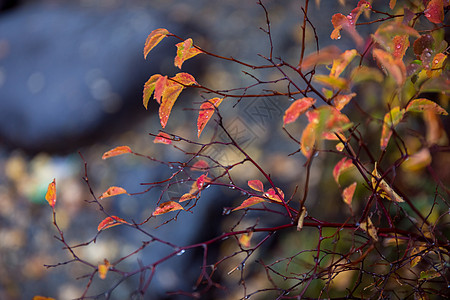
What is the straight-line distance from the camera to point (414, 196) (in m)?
1.16

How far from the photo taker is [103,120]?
1799mm

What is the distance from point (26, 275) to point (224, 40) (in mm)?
1445

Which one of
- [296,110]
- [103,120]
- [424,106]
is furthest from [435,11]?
[103,120]

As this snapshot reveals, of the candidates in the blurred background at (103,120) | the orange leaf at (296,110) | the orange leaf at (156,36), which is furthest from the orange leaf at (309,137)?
the blurred background at (103,120)

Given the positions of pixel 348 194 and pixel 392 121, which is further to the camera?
pixel 348 194

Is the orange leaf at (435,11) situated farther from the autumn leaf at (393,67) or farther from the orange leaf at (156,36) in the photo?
the orange leaf at (156,36)

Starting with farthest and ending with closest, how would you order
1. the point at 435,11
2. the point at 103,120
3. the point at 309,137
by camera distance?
1. the point at 103,120
2. the point at 435,11
3. the point at 309,137

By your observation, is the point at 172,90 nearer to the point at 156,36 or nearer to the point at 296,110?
the point at 156,36

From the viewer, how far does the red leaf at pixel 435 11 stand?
0.60 metres

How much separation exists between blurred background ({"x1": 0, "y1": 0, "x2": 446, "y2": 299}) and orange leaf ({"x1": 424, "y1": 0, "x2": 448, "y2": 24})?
70 cm

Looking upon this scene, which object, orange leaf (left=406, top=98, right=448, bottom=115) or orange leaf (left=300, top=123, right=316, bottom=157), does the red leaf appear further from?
orange leaf (left=300, top=123, right=316, bottom=157)

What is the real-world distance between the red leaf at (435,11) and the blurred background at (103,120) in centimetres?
70

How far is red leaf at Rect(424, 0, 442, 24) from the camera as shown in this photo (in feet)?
1.96

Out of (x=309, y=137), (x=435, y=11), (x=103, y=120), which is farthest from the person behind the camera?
(x=103, y=120)
